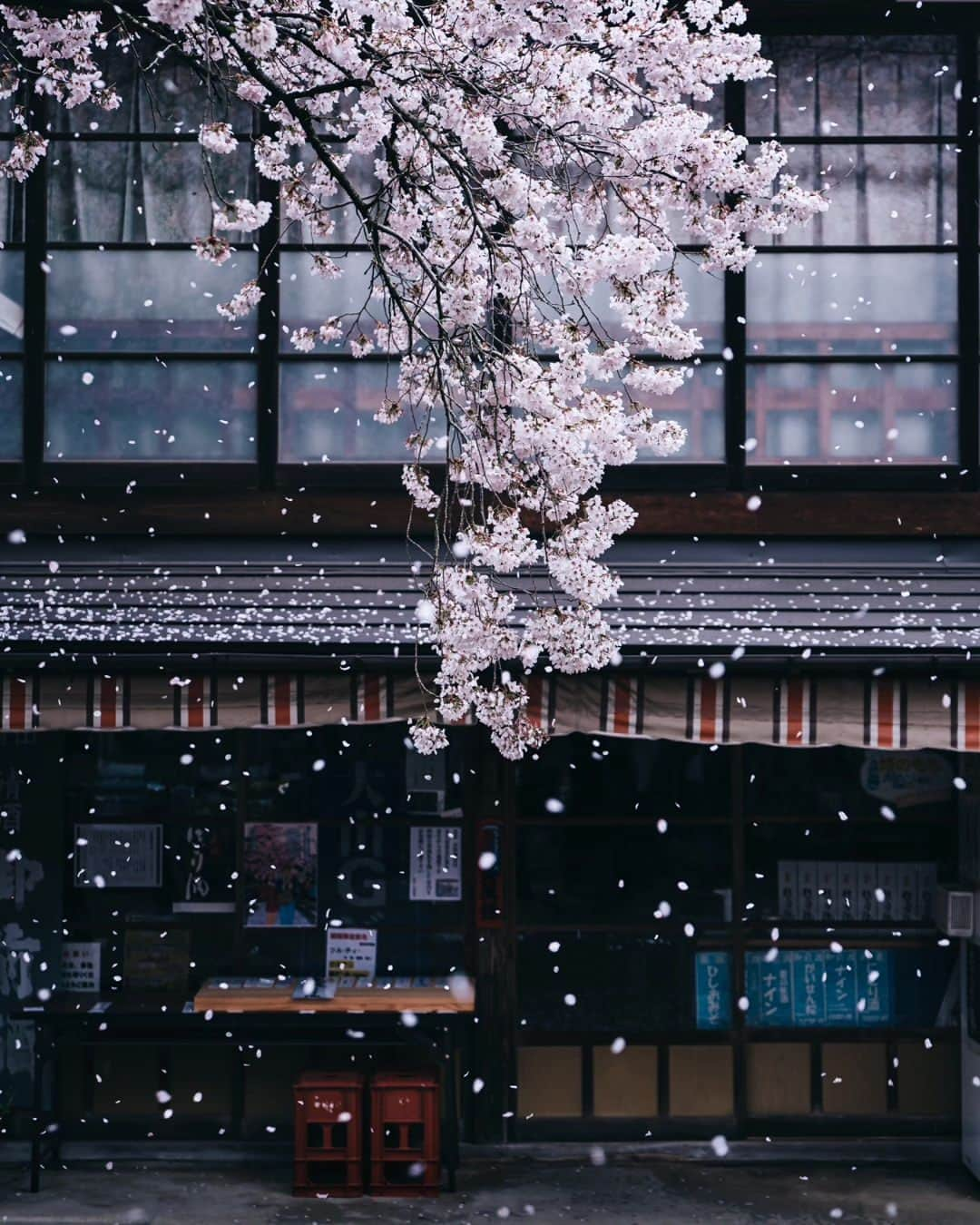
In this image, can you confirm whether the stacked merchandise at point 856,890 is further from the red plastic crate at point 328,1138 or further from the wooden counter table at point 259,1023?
the red plastic crate at point 328,1138

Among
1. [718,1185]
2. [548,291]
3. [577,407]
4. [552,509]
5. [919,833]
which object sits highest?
[548,291]

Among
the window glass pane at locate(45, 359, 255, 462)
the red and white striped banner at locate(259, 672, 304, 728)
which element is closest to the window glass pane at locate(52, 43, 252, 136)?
the window glass pane at locate(45, 359, 255, 462)

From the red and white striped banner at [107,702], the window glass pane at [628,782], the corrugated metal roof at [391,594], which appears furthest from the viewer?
the window glass pane at [628,782]

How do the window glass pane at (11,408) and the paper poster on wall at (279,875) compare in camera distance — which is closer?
the paper poster on wall at (279,875)

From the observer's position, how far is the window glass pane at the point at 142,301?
32.6ft

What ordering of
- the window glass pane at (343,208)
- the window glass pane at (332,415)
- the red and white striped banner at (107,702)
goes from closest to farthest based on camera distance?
the red and white striped banner at (107,702) → the window glass pane at (343,208) → the window glass pane at (332,415)

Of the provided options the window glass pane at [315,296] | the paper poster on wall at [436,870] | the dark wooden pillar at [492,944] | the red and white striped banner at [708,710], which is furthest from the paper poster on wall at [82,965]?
the red and white striped banner at [708,710]

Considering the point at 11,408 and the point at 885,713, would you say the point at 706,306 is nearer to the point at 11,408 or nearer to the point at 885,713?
the point at 885,713

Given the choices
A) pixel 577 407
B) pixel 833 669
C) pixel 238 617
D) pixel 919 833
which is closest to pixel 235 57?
pixel 577 407

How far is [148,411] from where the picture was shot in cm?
995

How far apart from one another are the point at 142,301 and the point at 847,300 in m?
4.37

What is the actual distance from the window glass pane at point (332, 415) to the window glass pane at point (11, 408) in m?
1.63

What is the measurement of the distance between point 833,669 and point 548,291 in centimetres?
295

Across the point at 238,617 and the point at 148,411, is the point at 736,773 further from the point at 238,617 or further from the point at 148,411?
the point at 148,411
